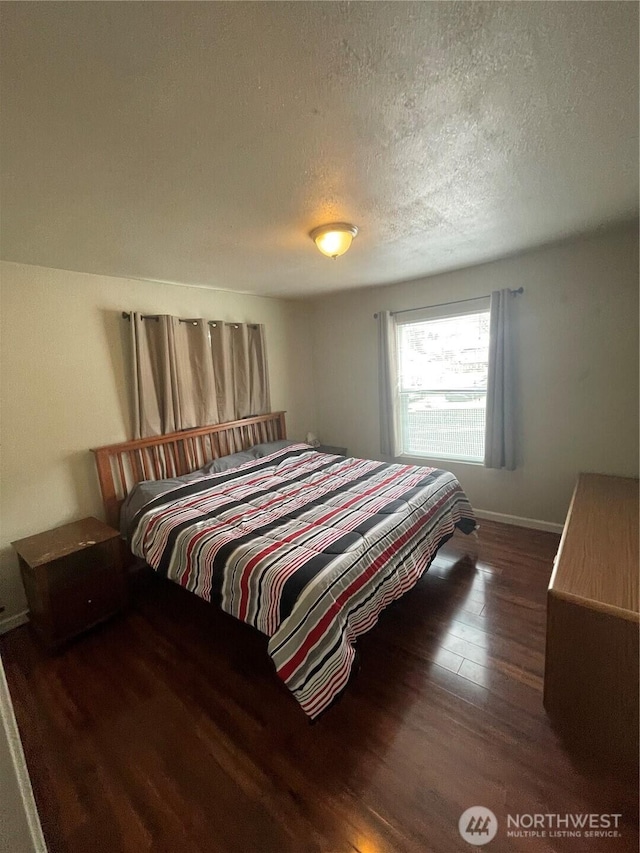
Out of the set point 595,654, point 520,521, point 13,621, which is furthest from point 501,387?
point 13,621

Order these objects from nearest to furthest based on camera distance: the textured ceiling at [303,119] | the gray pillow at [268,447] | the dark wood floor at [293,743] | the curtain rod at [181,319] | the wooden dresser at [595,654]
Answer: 1. the textured ceiling at [303,119]
2. the dark wood floor at [293,743]
3. the wooden dresser at [595,654]
4. the curtain rod at [181,319]
5. the gray pillow at [268,447]

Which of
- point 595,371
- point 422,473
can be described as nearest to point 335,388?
point 422,473

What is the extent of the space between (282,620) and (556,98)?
2.18 m

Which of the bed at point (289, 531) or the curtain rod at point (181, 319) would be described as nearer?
the bed at point (289, 531)

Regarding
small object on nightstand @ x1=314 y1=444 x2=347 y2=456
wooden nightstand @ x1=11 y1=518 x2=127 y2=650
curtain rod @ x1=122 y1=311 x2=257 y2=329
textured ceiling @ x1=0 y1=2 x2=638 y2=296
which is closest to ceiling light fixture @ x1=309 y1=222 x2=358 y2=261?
textured ceiling @ x1=0 y1=2 x2=638 y2=296

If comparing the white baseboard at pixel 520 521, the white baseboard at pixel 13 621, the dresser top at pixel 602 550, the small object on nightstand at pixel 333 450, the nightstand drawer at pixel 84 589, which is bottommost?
the white baseboard at pixel 13 621

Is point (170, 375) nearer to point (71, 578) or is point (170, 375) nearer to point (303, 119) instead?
point (71, 578)

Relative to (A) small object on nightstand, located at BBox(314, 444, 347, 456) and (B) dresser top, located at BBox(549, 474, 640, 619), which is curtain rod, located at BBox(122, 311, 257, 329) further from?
(B) dresser top, located at BBox(549, 474, 640, 619)

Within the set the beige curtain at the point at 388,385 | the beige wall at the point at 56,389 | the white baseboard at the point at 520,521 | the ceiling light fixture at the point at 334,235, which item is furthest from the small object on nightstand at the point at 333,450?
the ceiling light fixture at the point at 334,235

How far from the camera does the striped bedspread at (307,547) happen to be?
57.2 inches

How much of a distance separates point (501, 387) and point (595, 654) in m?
2.13

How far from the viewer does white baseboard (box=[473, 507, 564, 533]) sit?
300 centimetres

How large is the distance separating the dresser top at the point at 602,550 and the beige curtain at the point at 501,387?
0.68 metres

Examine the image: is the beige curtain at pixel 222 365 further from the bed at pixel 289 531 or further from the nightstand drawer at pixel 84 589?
the nightstand drawer at pixel 84 589
